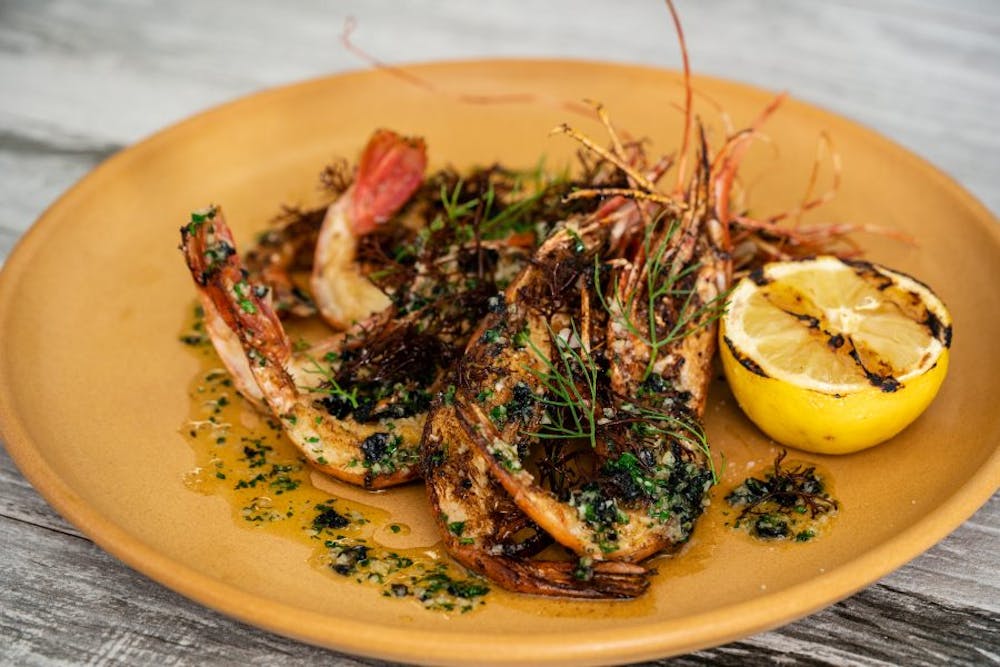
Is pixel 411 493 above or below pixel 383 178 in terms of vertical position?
below

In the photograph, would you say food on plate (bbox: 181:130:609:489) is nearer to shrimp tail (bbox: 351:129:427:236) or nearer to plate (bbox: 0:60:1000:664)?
shrimp tail (bbox: 351:129:427:236)

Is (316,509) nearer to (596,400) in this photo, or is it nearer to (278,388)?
(278,388)

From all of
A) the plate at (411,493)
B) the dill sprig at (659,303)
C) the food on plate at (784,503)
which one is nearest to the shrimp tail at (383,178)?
the plate at (411,493)

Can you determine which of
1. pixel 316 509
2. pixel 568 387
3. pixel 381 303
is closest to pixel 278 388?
pixel 316 509

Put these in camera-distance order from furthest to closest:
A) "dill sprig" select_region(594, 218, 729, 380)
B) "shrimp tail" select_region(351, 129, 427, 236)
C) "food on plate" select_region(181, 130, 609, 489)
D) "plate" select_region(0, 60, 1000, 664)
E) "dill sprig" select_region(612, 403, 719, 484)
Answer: "shrimp tail" select_region(351, 129, 427, 236)
"dill sprig" select_region(594, 218, 729, 380)
"food on plate" select_region(181, 130, 609, 489)
"dill sprig" select_region(612, 403, 719, 484)
"plate" select_region(0, 60, 1000, 664)

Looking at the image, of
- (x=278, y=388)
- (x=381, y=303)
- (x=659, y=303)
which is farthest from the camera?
(x=381, y=303)

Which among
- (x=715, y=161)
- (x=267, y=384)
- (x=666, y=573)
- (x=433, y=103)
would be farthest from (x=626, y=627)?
(x=433, y=103)

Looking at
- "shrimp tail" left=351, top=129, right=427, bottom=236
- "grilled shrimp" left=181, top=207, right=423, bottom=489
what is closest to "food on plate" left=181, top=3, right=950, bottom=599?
"grilled shrimp" left=181, top=207, right=423, bottom=489
